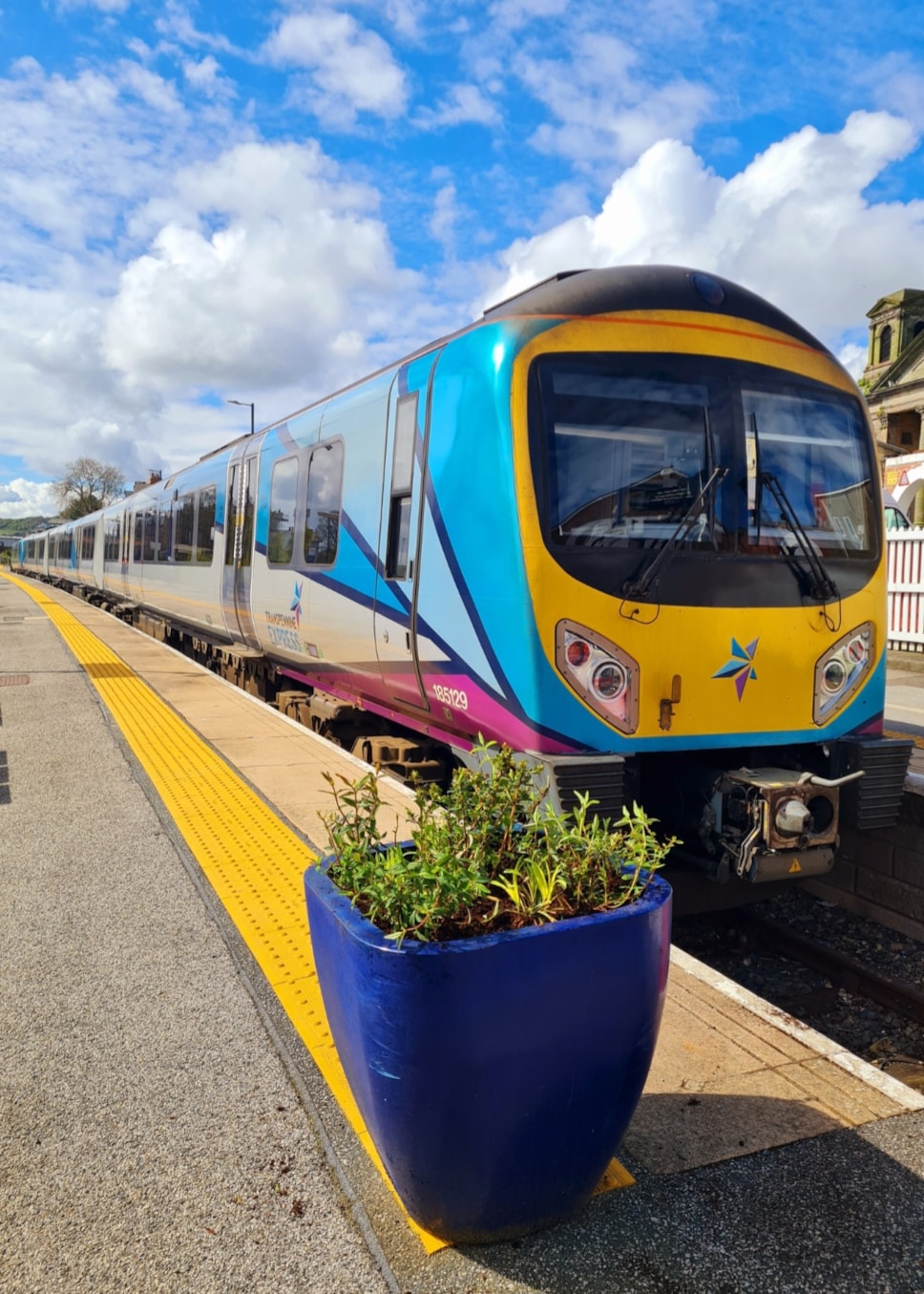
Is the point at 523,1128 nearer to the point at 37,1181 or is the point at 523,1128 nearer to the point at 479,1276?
the point at 479,1276

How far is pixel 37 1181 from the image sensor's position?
7.94ft

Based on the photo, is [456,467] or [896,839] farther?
[896,839]

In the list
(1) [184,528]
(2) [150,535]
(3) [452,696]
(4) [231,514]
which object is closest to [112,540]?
(2) [150,535]

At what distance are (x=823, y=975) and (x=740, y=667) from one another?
2.03 metres

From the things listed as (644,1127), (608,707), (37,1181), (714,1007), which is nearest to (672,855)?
(608,707)

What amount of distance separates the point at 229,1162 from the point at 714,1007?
1813 mm

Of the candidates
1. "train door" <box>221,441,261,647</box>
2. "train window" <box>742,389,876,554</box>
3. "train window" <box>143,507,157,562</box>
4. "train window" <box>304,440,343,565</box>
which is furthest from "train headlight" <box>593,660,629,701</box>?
"train window" <box>143,507,157,562</box>

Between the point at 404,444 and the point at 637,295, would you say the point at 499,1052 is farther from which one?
the point at 404,444

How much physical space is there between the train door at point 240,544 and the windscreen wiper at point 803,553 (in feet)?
19.7

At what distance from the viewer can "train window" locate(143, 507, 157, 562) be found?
16.2 metres

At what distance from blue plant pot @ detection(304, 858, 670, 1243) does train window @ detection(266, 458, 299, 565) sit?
612 centimetres

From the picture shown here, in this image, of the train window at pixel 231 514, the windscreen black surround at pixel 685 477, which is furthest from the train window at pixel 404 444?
the train window at pixel 231 514

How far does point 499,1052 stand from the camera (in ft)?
6.40

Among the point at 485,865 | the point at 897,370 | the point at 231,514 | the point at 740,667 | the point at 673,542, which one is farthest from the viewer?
the point at 897,370
